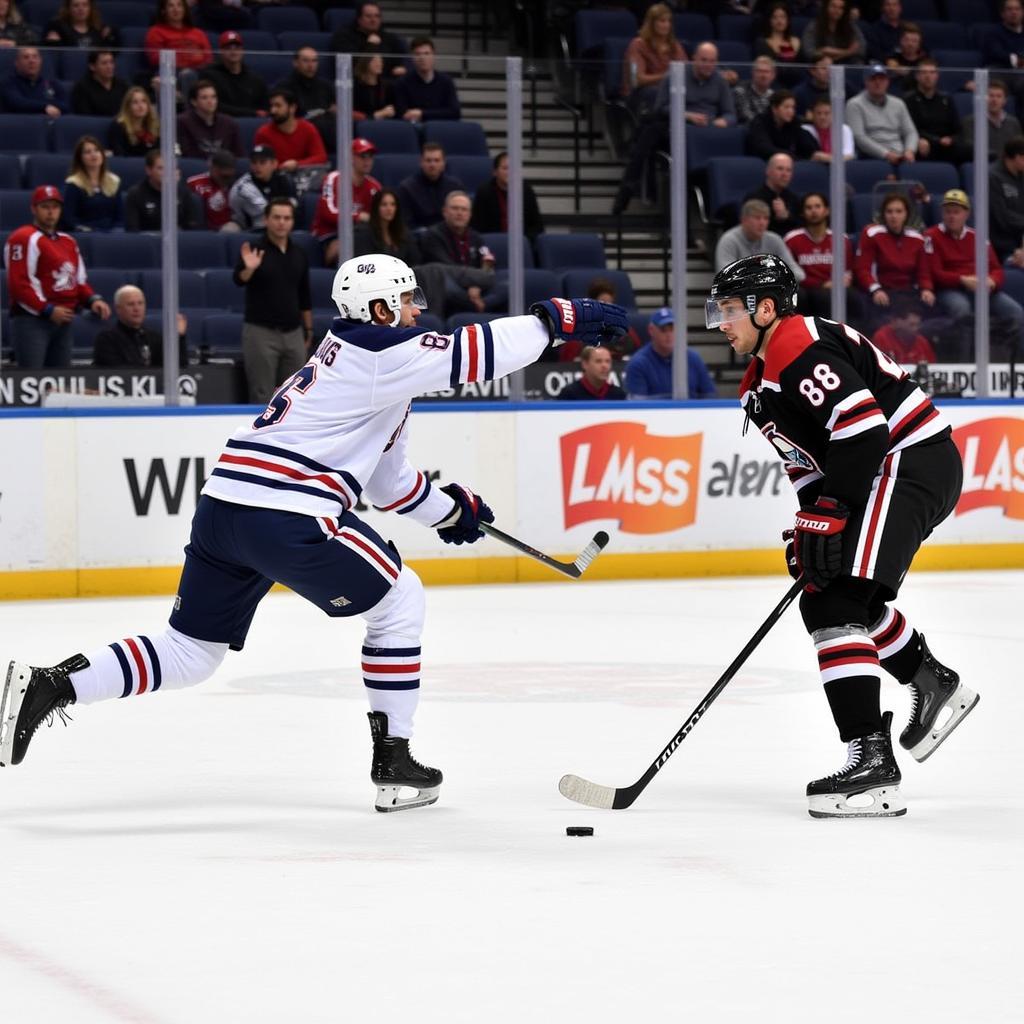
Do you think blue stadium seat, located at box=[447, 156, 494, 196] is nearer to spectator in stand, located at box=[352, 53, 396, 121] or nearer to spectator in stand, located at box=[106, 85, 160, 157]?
spectator in stand, located at box=[352, 53, 396, 121]

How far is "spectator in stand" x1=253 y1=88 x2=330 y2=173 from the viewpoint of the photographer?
912cm

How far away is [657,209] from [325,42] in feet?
7.54

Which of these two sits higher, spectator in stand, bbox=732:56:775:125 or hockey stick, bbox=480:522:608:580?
spectator in stand, bbox=732:56:775:125

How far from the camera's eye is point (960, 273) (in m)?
10.1

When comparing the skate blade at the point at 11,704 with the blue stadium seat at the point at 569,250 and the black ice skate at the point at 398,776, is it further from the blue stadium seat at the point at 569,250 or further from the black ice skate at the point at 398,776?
the blue stadium seat at the point at 569,250

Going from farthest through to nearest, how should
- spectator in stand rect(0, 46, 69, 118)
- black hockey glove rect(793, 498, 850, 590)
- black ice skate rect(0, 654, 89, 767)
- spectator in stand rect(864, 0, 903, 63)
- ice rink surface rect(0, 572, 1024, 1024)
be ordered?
1. spectator in stand rect(864, 0, 903, 63)
2. spectator in stand rect(0, 46, 69, 118)
3. black ice skate rect(0, 654, 89, 767)
4. black hockey glove rect(793, 498, 850, 590)
5. ice rink surface rect(0, 572, 1024, 1024)

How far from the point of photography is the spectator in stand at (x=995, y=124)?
33.1 ft

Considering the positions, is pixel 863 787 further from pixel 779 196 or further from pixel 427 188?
pixel 779 196

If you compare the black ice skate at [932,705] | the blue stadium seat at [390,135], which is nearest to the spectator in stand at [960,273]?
the blue stadium seat at [390,135]

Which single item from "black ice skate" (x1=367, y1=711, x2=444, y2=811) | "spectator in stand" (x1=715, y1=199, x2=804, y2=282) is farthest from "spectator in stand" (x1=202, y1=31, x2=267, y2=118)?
"black ice skate" (x1=367, y1=711, x2=444, y2=811)

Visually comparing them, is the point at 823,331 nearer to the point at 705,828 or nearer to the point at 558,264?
the point at 705,828

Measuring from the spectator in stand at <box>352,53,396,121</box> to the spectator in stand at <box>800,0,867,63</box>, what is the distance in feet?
12.6

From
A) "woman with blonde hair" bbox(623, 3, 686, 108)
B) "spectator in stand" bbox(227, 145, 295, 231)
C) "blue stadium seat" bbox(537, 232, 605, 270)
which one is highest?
"woman with blonde hair" bbox(623, 3, 686, 108)

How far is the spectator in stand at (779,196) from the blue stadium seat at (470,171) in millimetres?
1279
